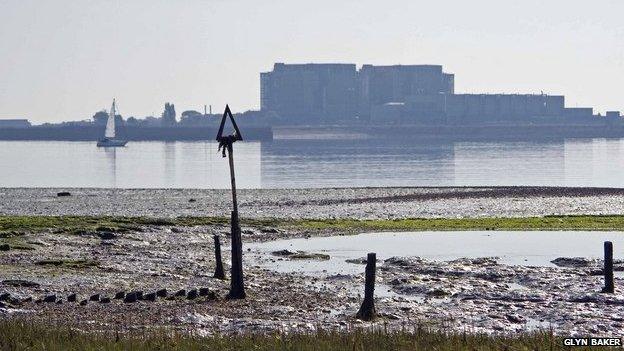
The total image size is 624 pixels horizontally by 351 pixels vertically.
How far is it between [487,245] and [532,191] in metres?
44.0

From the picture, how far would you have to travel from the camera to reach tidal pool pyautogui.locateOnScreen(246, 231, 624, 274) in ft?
121

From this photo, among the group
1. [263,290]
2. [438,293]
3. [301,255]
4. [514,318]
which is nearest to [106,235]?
[301,255]

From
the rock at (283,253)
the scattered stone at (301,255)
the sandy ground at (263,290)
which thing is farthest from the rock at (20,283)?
the rock at (283,253)

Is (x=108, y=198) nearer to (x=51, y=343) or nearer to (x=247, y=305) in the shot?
(x=247, y=305)

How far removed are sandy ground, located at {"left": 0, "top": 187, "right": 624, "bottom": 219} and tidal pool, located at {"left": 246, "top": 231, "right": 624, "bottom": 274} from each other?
14.9m

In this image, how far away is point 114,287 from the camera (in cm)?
2953

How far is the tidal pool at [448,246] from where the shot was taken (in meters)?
36.8

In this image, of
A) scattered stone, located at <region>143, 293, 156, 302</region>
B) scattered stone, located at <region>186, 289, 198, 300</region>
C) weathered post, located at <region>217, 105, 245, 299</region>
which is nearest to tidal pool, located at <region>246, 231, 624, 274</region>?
weathered post, located at <region>217, 105, 245, 299</region>

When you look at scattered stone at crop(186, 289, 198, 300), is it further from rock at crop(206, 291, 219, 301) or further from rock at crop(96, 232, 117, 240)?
rock at crop(96, 232, 117, 240)

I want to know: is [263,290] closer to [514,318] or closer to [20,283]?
[20,283]

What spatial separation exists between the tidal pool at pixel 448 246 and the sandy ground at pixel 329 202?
14917 millimetres

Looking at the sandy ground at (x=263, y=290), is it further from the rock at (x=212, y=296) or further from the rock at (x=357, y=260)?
the rock at (x=357, y=260)

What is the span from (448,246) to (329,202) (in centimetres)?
3556

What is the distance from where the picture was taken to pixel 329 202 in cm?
7812
